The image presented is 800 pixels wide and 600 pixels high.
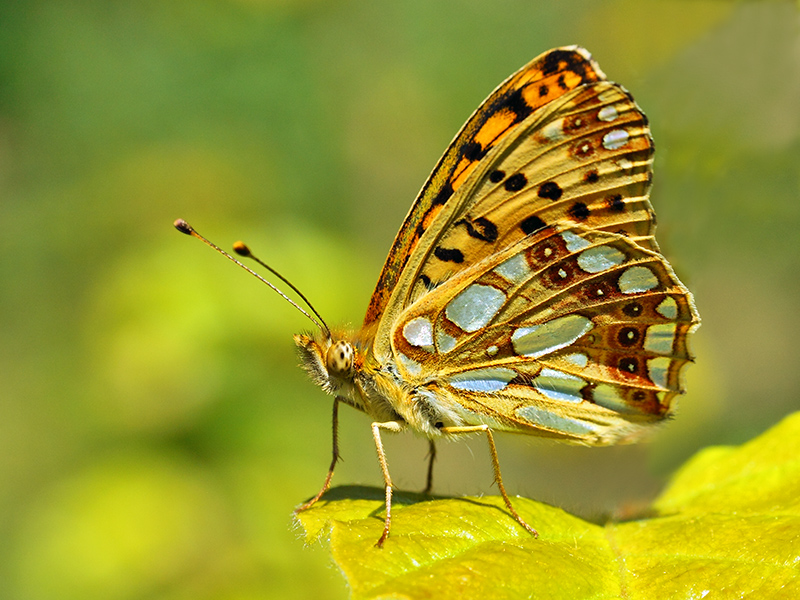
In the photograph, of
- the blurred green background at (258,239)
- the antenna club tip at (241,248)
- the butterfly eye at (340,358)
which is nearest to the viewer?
the antenna club tip at (241,248)

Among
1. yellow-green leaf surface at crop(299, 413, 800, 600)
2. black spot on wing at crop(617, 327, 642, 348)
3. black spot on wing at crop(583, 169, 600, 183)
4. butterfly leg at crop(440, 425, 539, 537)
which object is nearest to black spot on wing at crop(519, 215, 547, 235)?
black spot on wing at crop(583, 169, 600, 183)

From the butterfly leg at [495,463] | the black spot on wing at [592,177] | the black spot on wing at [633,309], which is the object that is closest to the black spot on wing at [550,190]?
the black spot on wing at [592,177]

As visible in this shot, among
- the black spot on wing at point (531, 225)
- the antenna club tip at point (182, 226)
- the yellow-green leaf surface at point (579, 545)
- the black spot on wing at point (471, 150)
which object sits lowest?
the yellow-green leaf surface at point (579, 545)

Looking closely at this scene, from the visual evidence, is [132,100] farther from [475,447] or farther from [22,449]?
[475,447]

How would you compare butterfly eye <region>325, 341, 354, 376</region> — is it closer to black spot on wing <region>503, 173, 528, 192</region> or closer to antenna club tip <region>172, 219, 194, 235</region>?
antenna club tip <region>172, 219, 194, 235</region>

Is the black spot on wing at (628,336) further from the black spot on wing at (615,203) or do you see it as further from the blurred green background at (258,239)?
the blurred green background at (258,239)

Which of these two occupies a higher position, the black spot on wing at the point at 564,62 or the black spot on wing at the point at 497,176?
the black spot on wing at the point at 564,62

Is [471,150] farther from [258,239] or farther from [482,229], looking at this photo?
[258,239]
